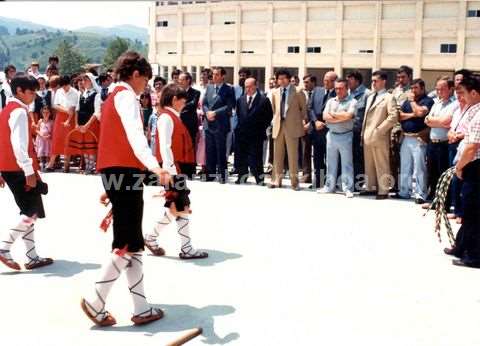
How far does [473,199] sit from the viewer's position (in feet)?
20.6

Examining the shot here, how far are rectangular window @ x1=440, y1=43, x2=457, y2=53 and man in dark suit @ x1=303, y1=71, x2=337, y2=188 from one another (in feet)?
175

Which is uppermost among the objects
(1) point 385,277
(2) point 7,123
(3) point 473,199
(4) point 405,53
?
(4) point 405,53

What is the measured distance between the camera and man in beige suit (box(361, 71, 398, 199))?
9805 millimetres

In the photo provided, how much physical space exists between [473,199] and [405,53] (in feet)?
197

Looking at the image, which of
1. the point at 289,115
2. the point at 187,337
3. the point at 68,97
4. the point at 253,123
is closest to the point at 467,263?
the point at 187,337

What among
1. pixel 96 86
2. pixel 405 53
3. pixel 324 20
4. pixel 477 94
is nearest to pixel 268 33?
pixel 324 20

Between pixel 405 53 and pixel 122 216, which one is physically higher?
pixel 405 53

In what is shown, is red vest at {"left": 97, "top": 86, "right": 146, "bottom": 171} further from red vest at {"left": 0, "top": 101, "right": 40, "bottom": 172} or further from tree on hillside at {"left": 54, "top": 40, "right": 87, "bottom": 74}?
tree on hillside at {"left": 54, "top": 40, "right": 87, "bottom": 74}

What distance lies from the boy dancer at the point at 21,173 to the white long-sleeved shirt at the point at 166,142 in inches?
48.1

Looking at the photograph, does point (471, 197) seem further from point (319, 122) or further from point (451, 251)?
point (319, 122)

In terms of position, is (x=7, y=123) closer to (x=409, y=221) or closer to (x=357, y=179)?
(x=409, y=221)

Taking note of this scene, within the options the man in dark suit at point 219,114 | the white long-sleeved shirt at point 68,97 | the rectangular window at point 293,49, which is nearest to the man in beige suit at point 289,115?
the man in dark suit at point 219,114

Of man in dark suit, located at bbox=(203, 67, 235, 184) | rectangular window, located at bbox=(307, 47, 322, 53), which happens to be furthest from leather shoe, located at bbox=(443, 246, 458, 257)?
rectangular window, located at bbox=(307, 47, 322, 53)

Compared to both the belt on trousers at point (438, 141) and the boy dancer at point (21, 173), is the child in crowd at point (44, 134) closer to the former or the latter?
the boy dancer at point (21, 173)
